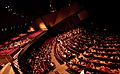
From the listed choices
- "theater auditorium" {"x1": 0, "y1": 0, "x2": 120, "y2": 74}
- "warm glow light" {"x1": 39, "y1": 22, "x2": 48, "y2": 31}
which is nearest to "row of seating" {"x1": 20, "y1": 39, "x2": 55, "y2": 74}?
"theater auditorium" {"x1": 0, "y1": 0, "x2": 120, "y2": 74}

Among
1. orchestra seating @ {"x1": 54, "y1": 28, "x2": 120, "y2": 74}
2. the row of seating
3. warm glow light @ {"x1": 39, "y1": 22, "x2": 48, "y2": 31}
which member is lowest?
orchestra seating @ {"x1": 54, "y1": 28, "x2": 120, "y2": 74}

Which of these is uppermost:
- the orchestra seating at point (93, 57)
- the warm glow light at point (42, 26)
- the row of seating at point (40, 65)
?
the warm glow light at point (42, 26)

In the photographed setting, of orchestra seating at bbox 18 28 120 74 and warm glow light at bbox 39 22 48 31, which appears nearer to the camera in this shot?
orchestra seating at bbox 18 28 120 74

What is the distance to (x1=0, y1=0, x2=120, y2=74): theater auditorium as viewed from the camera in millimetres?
10062

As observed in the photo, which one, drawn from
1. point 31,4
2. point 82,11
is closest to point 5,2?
point 31,4

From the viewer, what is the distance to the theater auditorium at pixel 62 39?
33.0 feet

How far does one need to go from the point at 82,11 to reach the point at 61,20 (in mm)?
3600

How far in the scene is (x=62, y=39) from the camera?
18.2 m

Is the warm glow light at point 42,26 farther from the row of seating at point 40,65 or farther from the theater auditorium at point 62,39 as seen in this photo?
the row of seating at point 40,65

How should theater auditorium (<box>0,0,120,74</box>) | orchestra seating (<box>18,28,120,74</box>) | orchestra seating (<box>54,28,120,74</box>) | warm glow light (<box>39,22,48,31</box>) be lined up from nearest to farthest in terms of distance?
orchestra seating (<box>54,28,120,74</box>) → orchestra seating (<box>18,28,120,74</box>) → theater auditorium (<box>0,0,120,74</box>) → warm glow light (<box>39,22,48,31</box>)

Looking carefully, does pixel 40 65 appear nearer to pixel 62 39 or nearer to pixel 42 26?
pixel 62 39

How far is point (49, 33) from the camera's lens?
76.5 feet

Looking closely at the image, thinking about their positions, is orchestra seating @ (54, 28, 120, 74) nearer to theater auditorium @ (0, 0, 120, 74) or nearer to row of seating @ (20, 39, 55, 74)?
theater auditorium @ (0, 0, 120, 74)

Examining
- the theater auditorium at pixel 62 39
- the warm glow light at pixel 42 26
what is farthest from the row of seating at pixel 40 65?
the warm glow light at pixel 42 26
